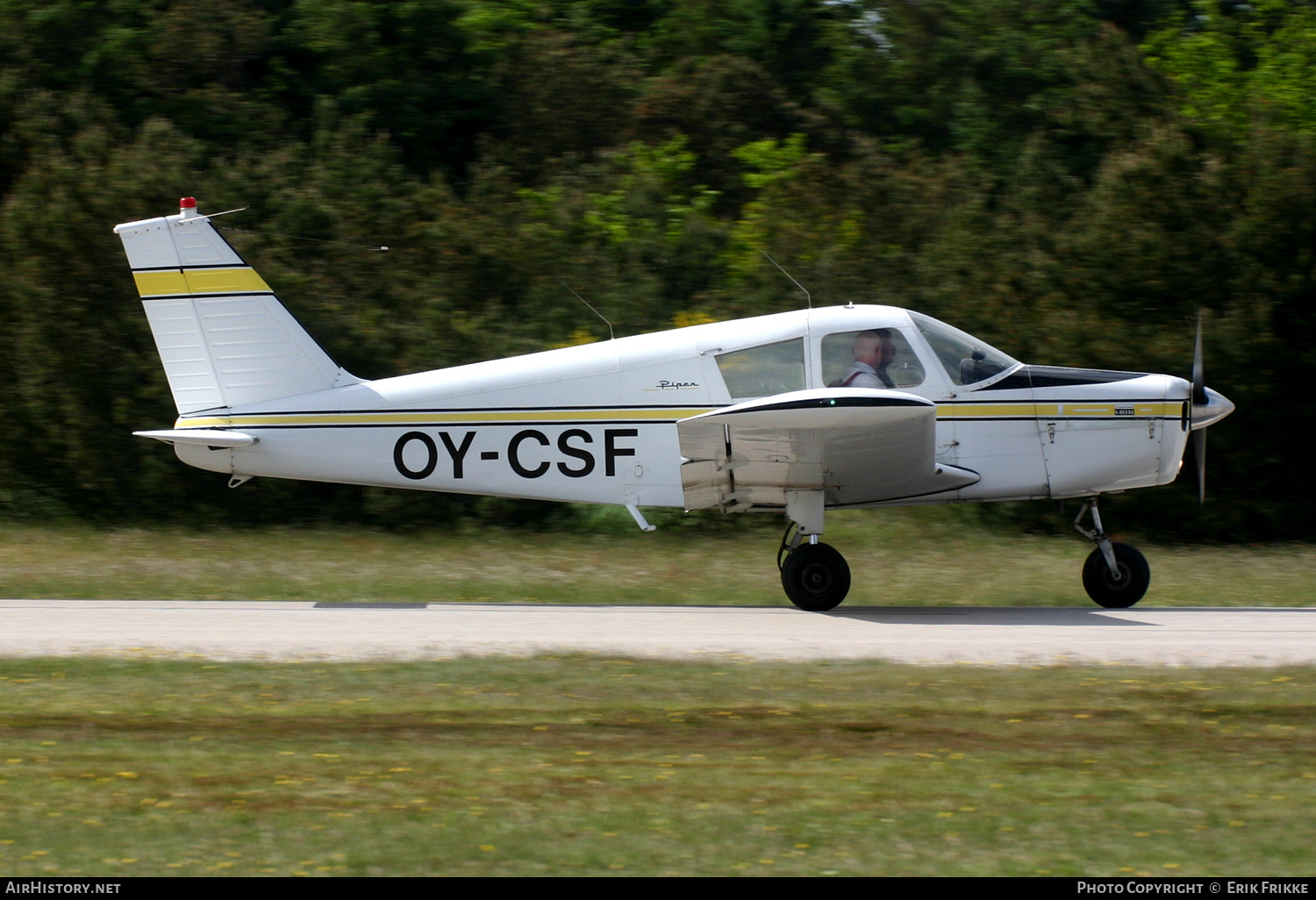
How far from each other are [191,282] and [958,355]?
5.98 m

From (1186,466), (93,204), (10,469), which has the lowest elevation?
(1186,466)

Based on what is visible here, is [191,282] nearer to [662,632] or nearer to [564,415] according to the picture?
[564,415]

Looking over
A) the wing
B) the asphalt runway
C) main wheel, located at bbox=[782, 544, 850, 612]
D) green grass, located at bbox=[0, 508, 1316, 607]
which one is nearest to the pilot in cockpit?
the wing

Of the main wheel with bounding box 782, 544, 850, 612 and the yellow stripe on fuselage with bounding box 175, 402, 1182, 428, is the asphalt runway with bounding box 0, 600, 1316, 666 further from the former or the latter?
the yellow stripe on fuselage with bounding box 175, 402, 1182, 428

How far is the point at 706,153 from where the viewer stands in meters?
26.3

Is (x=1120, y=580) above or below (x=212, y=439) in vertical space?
below

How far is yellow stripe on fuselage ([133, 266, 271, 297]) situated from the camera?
10.2 metres

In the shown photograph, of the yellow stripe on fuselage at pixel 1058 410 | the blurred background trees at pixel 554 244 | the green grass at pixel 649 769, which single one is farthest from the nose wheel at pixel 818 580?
the blurred background trees at pixel 554 244

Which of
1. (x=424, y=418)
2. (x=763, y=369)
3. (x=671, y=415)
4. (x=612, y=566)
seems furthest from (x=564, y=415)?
(x=612, y=566)

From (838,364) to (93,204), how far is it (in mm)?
10616

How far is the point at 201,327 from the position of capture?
1019 cm

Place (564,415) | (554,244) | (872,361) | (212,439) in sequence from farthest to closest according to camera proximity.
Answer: (554,244), (564,415), (212,439), (872,361)

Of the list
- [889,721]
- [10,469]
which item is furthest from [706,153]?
[889,721]
